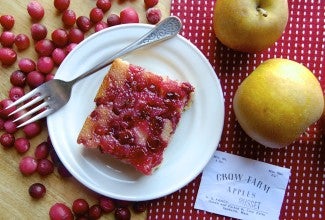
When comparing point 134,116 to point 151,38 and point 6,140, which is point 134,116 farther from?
point 6,140

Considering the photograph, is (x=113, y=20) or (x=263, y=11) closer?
(x=263, y=11)

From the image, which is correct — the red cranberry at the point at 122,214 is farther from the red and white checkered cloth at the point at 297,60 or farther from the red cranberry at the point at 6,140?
the red cranberry at the point at 6,140

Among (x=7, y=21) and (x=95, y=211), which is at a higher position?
(x=7, y=21)

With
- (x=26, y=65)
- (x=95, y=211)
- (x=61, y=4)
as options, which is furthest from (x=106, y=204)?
(x=61, y=4)

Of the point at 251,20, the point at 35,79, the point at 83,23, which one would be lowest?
the point at 35,79

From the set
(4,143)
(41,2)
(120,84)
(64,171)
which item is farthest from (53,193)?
(41,2)

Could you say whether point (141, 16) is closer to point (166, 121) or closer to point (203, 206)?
point (166, 121)
